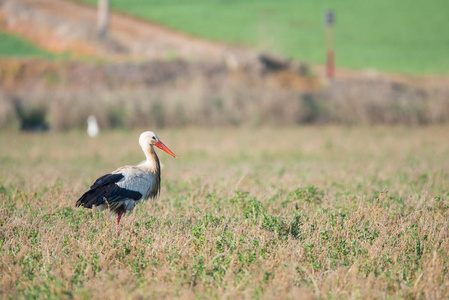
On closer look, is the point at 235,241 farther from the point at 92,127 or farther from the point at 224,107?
the point at 224,107

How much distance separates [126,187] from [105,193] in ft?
0.89

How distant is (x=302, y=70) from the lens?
104 feet

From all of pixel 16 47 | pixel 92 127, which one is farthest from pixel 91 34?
pixel 92 127

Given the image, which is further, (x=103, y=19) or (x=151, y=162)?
(x=103, y=19)

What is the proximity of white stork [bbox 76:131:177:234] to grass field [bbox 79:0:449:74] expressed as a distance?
32.4 meters

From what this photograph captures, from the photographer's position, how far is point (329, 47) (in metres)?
36.8

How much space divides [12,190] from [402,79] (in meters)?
28.9

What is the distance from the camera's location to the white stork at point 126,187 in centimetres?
663

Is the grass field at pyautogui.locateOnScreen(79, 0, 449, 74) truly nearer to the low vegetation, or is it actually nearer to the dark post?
the dark post

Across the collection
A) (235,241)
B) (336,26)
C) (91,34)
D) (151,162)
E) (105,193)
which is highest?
(336,26)

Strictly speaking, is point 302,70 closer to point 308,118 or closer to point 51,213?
point 308,118

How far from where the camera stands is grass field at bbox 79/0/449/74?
40.0 metres

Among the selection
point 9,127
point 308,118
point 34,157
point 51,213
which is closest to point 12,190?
point 51,213

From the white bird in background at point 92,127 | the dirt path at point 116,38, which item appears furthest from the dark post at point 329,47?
the white bird in background at point 92,127
